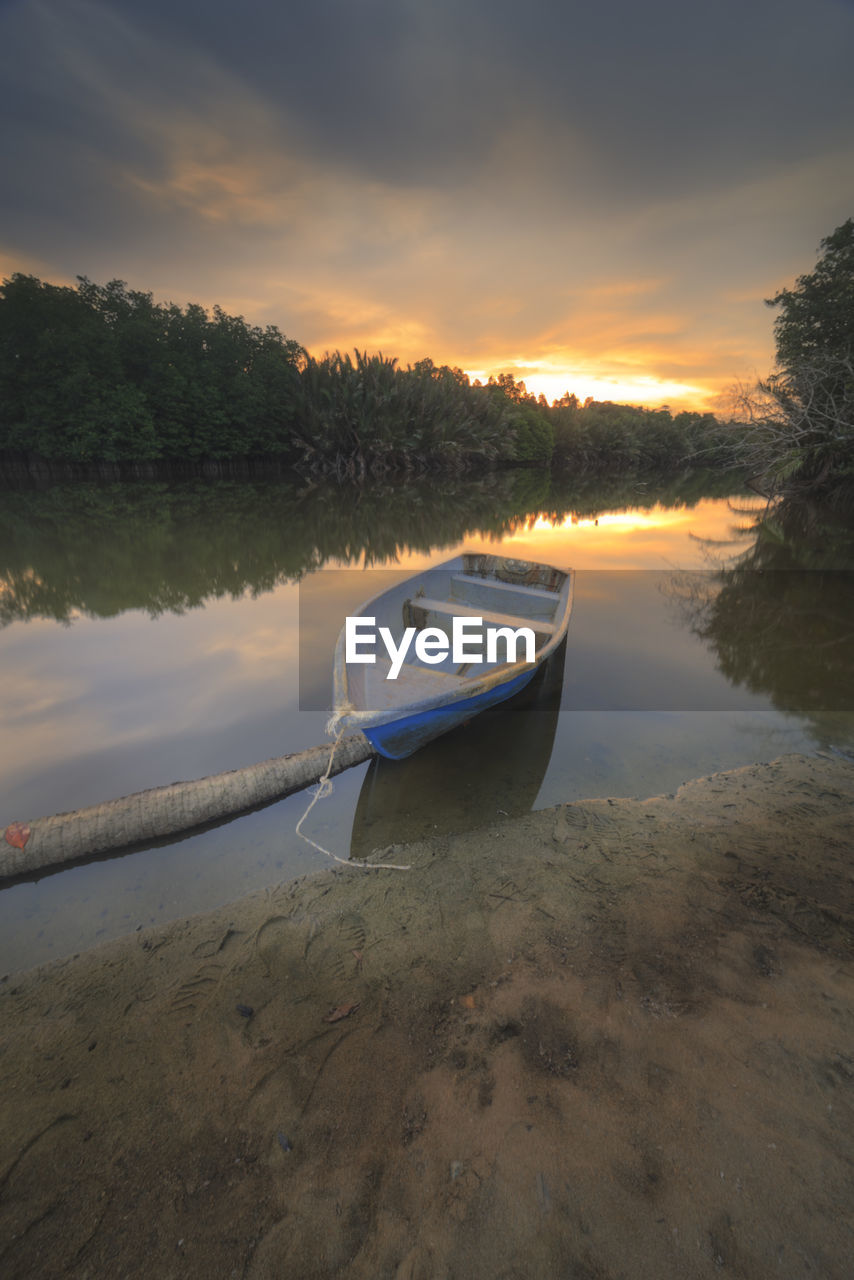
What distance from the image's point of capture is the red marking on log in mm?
3574

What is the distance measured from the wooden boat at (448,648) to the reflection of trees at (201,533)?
16.0 ft

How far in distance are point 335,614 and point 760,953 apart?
8099 mm

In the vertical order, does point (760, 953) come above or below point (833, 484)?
below

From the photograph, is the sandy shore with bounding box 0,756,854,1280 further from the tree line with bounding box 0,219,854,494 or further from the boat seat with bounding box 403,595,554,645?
the tree line with bounding box 0,219,854,494

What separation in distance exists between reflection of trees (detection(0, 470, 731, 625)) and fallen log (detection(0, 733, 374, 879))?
622cm

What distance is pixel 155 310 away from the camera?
33.2m

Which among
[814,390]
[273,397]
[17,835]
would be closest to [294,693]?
[17,835]

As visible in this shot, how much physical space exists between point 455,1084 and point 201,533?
1647 centimetres

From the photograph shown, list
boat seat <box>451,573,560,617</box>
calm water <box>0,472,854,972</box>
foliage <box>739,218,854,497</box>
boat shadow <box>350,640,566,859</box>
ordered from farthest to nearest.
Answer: foliage <box>739,218,854,497</box> → boat seat <box>451,573,560,617</box> → boat shadow <box>350,640,566,859</box> → calm water <box>0,472,854,972</box>

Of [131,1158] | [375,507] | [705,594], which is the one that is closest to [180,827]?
[131,1158]

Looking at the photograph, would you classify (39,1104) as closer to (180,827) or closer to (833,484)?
(180,827)

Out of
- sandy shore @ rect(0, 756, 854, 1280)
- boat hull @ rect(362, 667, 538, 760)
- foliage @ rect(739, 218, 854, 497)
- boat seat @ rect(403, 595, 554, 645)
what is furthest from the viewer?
foliage @ rect(739, 218, 854, 497)

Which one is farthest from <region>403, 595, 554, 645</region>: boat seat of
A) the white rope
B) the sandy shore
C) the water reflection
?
the sandy shore

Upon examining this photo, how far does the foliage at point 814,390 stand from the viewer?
1733cm
